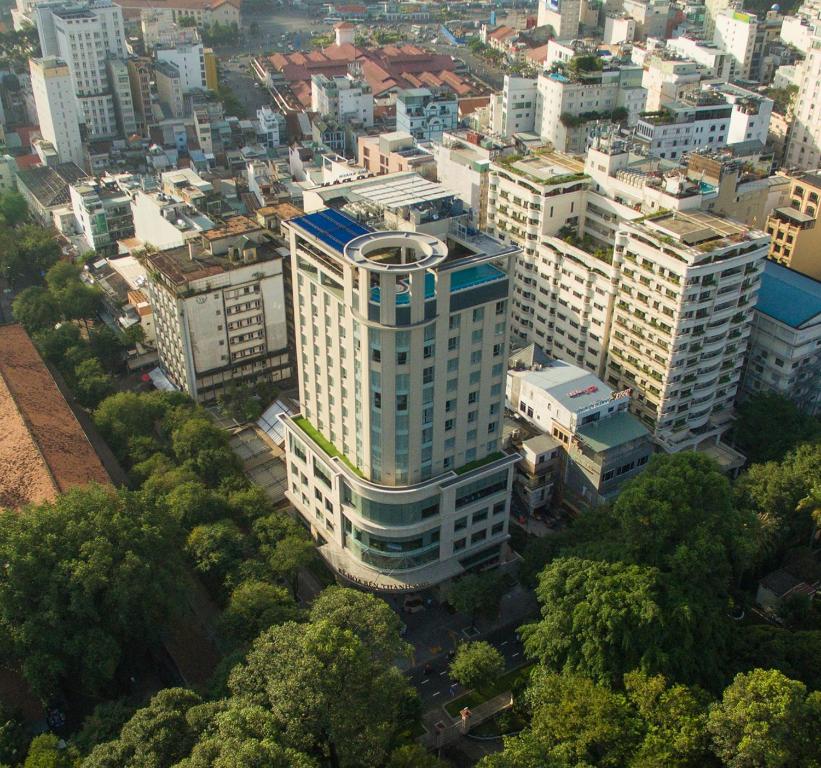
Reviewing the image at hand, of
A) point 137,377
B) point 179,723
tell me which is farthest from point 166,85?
point 179,723

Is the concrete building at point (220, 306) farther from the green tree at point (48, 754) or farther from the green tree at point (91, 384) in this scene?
the green tree at point (48, 754)

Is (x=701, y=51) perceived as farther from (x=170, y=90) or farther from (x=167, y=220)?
(x=167, y=220)

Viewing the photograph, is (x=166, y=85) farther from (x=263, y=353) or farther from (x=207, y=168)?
(x=263, y=353)

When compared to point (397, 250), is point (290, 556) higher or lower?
lower

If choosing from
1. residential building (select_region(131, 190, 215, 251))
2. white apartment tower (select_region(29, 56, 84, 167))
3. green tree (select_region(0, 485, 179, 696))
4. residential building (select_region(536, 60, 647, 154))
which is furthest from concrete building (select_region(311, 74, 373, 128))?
green tree (select_region(0, 485, 179, 696))

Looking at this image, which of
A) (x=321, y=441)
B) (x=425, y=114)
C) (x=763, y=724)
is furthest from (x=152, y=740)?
(x=425, y=114)

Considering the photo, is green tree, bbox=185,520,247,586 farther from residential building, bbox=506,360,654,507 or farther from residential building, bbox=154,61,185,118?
residential building, bbox=154,61,185,118
